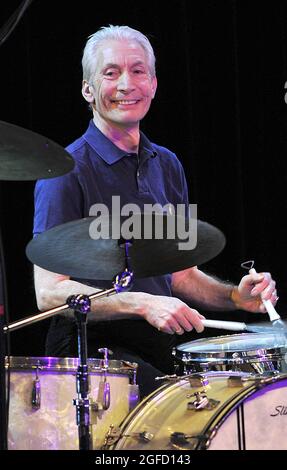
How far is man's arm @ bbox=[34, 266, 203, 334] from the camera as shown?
7.34ft

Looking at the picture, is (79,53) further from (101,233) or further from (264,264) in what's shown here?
(101,233)

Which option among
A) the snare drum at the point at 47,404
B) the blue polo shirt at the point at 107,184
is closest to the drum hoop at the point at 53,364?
the snare drum at the point at 47,404

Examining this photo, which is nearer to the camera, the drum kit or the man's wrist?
the drum kit

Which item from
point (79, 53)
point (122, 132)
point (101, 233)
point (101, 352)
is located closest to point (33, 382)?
point (101, 352)

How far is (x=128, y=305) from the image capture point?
241cm

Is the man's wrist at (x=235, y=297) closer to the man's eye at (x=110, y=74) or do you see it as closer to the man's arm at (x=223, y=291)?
the man's arm at (x=223, y=291)

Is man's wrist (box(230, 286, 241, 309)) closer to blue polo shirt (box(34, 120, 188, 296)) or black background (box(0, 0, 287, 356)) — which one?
blue polo shirt (box(34, 120, 188, 296))

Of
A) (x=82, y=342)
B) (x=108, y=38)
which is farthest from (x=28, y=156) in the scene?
(x=108, y=38)

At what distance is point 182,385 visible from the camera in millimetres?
2270

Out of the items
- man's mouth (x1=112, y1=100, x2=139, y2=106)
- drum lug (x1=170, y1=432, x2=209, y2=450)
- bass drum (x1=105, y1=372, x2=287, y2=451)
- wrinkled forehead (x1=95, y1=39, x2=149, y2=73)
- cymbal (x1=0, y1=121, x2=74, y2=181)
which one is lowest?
drum lug (x1=170, y1=432, x2=209, y2=450)

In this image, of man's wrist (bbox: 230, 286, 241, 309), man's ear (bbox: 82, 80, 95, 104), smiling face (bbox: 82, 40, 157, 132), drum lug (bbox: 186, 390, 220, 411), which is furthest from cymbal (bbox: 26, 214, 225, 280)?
man's ear (bbox: 82, 80, 95, 104)

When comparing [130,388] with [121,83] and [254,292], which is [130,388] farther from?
[121,83]

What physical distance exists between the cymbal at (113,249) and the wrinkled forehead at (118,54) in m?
0.98

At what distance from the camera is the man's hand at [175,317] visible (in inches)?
87.7
